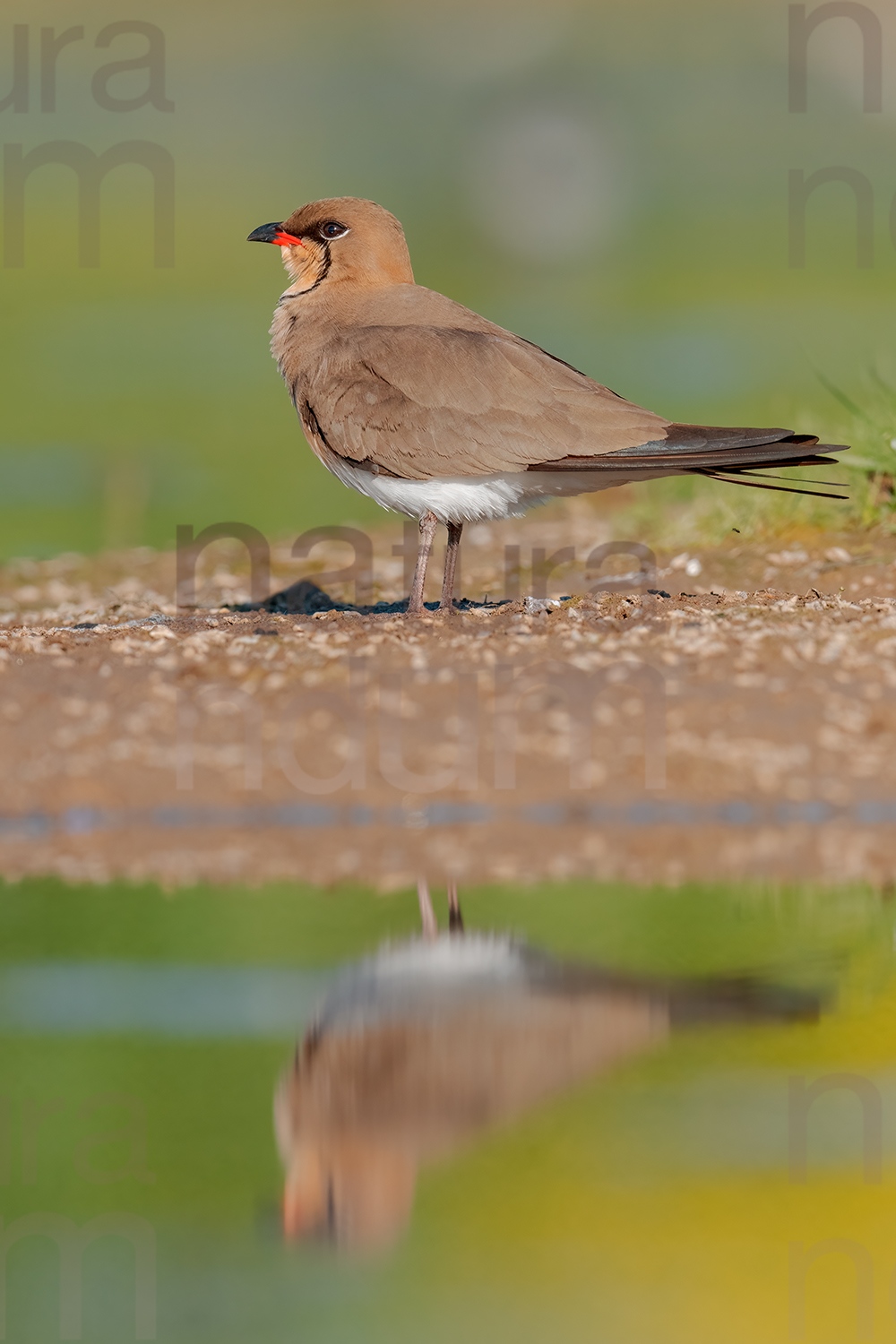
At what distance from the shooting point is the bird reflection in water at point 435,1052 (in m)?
3.68

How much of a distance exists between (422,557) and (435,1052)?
133 inches

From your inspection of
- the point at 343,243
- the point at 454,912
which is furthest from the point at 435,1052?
the point at 343,243

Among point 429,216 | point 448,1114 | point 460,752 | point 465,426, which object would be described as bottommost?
point 448,1114

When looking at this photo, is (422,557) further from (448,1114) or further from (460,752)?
(448,1114)

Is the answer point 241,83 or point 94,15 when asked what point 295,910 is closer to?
point 241,83

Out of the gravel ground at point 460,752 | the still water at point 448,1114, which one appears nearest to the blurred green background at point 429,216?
the gravel ground at point 460,752

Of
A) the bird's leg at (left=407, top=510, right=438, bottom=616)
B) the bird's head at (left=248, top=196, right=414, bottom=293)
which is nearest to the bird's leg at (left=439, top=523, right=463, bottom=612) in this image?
the bird's leg at (left=407, top=510, right=438, bottom=616)

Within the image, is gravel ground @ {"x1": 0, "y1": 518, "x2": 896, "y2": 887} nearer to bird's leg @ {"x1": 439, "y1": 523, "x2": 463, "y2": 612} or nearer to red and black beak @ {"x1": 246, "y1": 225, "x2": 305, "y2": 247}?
bird's leg @ {"x1": 439, "y1": 523, "x2": 463, "y2": 612}

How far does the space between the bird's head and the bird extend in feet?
0.66

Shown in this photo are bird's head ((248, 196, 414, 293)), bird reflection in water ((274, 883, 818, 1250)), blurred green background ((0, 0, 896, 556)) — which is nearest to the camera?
bird reflection in water ((274, 883, 818, 1250))

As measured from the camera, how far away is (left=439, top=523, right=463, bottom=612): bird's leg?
7480mm

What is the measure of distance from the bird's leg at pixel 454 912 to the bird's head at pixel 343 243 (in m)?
3.19

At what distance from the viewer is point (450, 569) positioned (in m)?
7.51

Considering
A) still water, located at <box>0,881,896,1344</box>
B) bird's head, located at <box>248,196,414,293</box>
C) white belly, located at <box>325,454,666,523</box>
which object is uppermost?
bird's head, located at <box>248,196,414,293</box>
